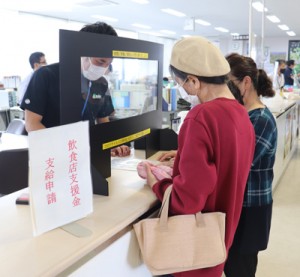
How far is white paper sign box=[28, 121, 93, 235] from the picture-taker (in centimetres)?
93

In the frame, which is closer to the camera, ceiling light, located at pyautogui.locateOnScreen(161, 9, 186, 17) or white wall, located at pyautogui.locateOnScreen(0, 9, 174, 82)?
white wall, located at pyautogui.locateOnScreen(0, 9, 174, 82)

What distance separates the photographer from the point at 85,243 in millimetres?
920

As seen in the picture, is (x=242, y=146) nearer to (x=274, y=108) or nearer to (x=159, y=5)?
(x=274, y=108)

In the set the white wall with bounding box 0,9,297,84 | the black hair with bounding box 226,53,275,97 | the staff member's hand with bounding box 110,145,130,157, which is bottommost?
the staff member's hand with bounding box 110,145,130,157

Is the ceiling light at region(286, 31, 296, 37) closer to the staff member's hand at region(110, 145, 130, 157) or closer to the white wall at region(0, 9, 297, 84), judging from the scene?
the white wall at region(0, 9, 297, 84)

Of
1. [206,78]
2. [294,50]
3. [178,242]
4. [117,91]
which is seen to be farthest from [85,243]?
[294,50]

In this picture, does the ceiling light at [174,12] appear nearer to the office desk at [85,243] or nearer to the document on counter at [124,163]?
the document on counter at [124,163]

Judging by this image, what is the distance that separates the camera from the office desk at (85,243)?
32.7 inches

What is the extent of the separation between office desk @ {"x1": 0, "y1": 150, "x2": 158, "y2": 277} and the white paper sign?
0.04 metres

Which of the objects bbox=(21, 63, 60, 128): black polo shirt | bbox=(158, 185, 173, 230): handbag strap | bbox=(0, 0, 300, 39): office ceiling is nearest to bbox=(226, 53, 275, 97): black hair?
bbox=(158, 185, 173, 230): handbag strap

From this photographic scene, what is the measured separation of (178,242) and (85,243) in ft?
1.02

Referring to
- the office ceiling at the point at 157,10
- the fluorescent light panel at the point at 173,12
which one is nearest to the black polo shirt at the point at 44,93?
the office ceiling at the point at 157,10

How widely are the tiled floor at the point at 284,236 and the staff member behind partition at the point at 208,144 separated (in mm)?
1375

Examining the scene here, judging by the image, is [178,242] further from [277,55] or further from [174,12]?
[277,55]
